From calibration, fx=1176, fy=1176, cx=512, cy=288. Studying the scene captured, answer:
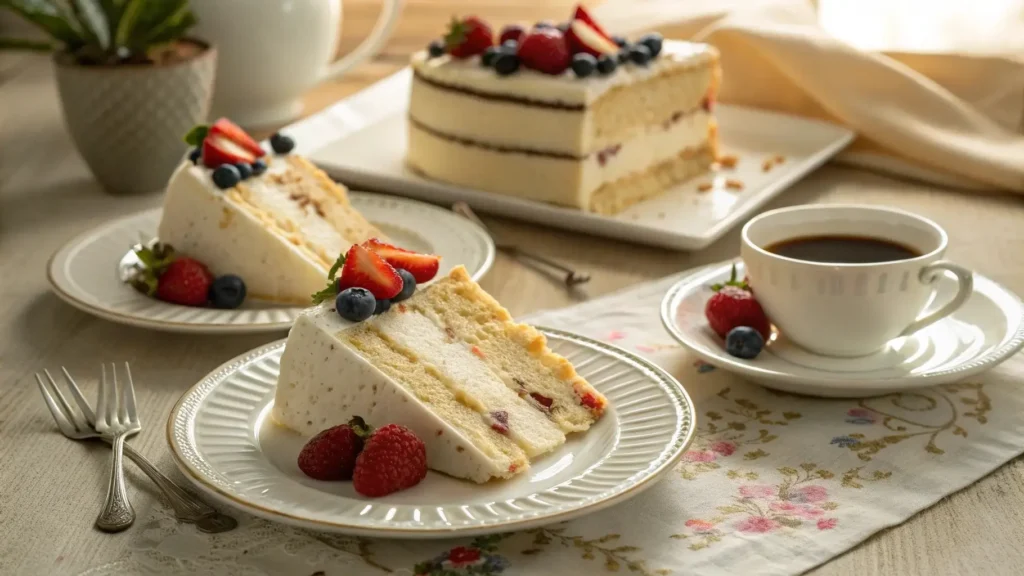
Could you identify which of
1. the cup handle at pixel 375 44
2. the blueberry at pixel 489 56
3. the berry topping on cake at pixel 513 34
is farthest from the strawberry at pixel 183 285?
the cup handle at pixel 375 44

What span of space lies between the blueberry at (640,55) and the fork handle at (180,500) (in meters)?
1.56

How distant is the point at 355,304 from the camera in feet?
5.18

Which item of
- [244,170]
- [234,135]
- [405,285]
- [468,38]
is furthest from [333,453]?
[468,38]

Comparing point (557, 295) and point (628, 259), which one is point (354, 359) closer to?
point (557, 295)

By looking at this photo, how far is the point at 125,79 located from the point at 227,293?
0.82m

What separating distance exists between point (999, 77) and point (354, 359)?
2.14 m

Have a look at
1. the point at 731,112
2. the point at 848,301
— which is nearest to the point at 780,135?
the point at 731,112

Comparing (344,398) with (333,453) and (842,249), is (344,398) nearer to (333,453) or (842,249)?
(333,453)

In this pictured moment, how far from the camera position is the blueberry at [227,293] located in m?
2.13

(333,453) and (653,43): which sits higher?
(653,43)

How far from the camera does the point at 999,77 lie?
9.80ft

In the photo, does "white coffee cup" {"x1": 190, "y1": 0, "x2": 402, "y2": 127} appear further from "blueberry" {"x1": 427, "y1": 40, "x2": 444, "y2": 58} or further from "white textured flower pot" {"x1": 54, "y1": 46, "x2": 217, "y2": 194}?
"blueberry" {"x1": 427, "y1": 40, "x2": 444, "y2": 58}

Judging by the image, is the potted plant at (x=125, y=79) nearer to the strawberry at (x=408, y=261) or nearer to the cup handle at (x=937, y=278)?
the strawberry at (x=408, y=261)

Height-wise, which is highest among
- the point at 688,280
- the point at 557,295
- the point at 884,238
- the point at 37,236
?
the point at 884,238
